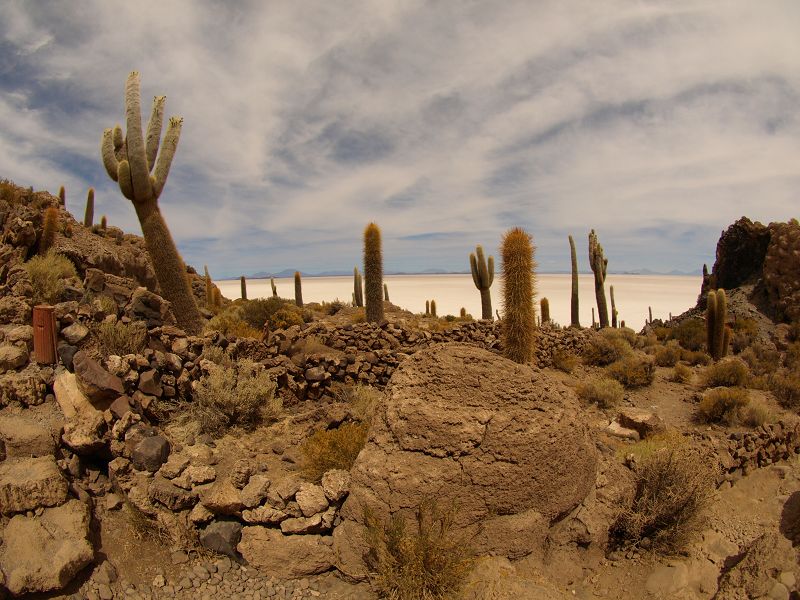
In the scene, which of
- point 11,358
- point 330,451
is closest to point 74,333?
point 11,358

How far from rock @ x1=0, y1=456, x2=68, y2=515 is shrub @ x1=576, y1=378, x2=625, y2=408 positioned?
32.1ft

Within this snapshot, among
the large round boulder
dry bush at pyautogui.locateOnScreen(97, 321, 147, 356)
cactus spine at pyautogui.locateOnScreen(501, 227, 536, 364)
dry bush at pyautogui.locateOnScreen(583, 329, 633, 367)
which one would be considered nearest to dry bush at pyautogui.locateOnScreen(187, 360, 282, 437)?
dry bush at pyautogui.locateOnScreen(97, 321, 147, 356)

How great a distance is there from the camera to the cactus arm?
1181 centimetres

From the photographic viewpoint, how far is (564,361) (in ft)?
44.8

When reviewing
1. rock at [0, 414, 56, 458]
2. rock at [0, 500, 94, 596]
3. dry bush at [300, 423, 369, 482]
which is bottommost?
rock at [0, 500, 94, 596]

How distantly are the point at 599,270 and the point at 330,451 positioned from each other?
22490 millimetres

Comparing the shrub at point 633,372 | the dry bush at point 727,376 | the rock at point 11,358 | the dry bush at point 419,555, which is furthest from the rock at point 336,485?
the dry bush at point 727,376

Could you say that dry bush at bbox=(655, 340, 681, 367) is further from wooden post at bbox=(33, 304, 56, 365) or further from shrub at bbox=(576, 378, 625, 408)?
wooden post at bbox=(33, 304, 56, 365)

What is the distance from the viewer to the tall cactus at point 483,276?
21.1 meters

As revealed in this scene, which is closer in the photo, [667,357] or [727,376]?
[727,376]

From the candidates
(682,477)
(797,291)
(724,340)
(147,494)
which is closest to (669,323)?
(797,291)

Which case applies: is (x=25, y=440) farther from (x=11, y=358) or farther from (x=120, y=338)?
(x=120, y=338)

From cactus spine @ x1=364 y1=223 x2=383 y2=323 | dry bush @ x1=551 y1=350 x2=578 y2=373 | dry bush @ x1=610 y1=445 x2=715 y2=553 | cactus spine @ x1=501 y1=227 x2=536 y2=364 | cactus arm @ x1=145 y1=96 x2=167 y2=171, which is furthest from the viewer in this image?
cactus spine @ x1=364 y1=223 x2=383 y2=323

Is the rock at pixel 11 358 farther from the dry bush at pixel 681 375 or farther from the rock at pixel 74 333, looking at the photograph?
the dry bush at pixel 681 375
